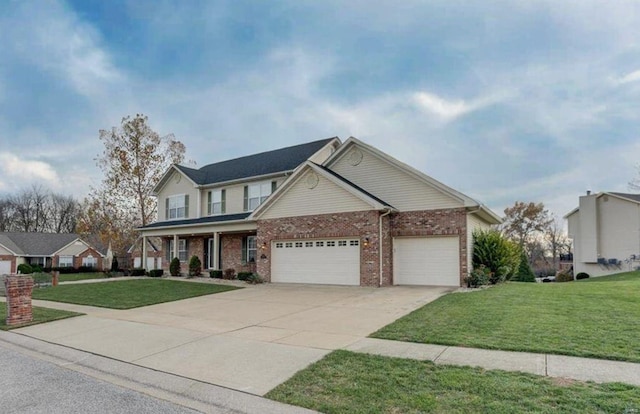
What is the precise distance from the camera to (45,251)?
46094 mm

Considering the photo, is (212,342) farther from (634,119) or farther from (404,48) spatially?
(634,119)

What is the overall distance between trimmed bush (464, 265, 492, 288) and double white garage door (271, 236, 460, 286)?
48 cm

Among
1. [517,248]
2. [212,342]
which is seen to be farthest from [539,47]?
[212,342]

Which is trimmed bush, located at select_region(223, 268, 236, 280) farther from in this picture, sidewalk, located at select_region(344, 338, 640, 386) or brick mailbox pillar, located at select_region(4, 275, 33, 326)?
sidewalk, located at select_region(344, 338, 640, 386)

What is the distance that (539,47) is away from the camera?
13789 millimetres

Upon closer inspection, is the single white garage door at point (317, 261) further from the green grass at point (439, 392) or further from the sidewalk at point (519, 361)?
the green grass at point (439, 392)

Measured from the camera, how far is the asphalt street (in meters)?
4.62

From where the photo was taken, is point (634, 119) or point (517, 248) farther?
point (517, 248)

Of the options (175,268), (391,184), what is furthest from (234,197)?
(391,184)

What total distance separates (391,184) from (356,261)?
3831 mm

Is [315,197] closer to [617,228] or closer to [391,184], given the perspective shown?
[391,184]

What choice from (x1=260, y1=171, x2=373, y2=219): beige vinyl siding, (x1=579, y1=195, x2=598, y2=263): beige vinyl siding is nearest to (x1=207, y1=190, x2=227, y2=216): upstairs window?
(x1=260, y1=171, x2=373, y2=219): beige vinyl siding

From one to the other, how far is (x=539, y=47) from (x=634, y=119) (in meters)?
7.97

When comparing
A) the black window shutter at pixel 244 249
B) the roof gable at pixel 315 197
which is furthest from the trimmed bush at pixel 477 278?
the black window shutter at pixel 244 249
